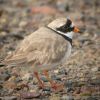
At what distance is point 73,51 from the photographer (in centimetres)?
1055

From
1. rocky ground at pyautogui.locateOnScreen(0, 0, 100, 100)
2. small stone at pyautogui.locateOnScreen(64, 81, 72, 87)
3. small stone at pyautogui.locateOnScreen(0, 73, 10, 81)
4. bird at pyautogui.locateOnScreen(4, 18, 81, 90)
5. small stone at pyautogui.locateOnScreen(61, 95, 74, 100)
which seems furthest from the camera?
small stone at pyautogui.locateOnScreen(0, 73, 10, 81)

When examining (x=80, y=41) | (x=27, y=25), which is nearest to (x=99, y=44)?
(x=80, y=41)

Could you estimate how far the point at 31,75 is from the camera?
9023mm

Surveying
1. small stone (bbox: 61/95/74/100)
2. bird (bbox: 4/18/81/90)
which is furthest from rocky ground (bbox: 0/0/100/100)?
bird (bbox: 4/18/81/90)

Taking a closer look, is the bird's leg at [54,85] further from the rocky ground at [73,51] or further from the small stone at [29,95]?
the small stone at [29,95]

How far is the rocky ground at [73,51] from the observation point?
26.4 ft

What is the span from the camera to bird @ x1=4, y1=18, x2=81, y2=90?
26.0 feet

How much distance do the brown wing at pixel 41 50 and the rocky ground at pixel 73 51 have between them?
46 centimetres

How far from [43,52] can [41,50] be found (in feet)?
0.16

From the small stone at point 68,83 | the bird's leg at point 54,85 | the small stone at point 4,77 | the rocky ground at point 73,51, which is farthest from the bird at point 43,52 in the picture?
the small stone at point 4,77

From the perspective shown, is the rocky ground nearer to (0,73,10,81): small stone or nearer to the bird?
(0,73,10,81): small stone

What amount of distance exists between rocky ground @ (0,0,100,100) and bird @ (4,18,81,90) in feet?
1.31

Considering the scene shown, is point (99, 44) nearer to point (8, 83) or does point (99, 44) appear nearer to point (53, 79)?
point (53, 79)

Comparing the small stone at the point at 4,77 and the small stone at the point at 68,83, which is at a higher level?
the small stone at the point at 4,77
